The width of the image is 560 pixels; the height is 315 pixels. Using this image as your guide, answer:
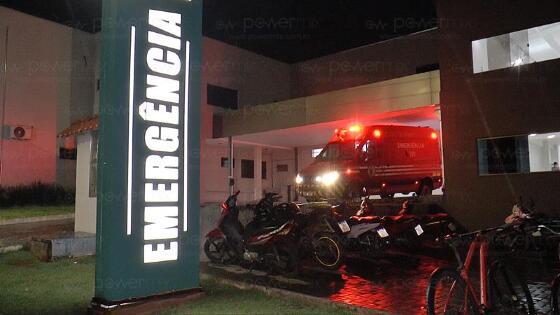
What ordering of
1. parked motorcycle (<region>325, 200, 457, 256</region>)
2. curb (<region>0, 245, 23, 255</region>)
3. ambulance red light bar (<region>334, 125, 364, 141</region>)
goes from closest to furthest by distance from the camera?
parked motorcycle (<region>325, 200, 457, 256</region>)
curb (<region>0, 245, 23, 255</region>)
ambulance red light bar (<region>334, 125, 364, 141</region>)

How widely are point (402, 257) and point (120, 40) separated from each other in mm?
7186

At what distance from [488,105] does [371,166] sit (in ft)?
11.6

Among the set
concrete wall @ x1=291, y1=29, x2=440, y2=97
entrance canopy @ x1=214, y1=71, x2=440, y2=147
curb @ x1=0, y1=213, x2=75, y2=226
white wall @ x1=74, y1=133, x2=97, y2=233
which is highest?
concrete wall @ x1=291, y1=29, x2=440, y2=97

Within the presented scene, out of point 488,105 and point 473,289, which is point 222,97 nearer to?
Answer: point 488,105

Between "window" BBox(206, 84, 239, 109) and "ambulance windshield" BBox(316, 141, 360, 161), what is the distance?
968 centimetres

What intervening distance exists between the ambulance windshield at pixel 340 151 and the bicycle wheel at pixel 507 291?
8.57 metres

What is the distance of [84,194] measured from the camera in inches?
481

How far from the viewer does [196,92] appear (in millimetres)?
6648

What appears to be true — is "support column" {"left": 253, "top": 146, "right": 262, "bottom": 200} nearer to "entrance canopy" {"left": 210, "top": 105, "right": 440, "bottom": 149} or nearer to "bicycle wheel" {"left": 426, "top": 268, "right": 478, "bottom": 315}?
"entrance canopy" {"left": 210, "top": 105, "right": 440, "bottom": 149}

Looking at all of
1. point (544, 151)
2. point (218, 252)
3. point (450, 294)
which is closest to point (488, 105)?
point (544, 151)

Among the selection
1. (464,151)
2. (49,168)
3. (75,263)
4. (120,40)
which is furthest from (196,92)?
(49,168)

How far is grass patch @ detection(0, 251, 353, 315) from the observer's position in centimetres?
584

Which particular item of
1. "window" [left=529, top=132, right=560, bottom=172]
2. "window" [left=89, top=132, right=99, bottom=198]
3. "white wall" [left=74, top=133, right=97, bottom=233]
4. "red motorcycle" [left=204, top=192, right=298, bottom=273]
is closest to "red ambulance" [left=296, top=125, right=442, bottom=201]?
"window" [left=529, top=132, right=560, bottom=172]

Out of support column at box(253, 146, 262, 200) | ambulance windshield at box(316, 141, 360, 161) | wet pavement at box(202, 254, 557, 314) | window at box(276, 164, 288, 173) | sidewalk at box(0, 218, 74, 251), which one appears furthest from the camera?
window at box(276, 164, 288, 173)
